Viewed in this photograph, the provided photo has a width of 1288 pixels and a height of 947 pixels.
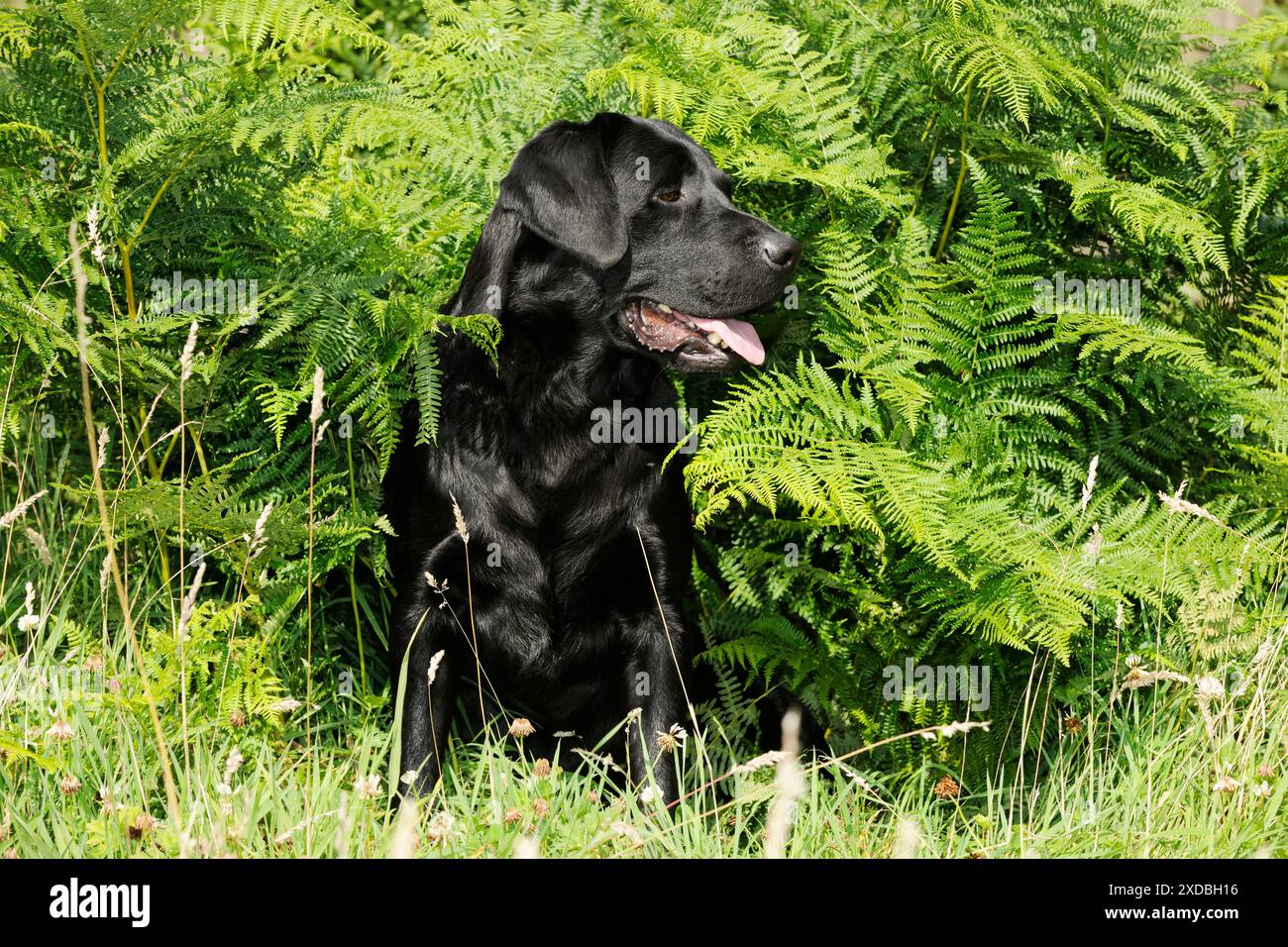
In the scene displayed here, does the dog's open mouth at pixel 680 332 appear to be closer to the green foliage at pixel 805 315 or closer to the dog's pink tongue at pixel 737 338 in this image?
the dog's pink tongue at pixel 737 338

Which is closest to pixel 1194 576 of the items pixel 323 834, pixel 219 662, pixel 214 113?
pixel 323 834

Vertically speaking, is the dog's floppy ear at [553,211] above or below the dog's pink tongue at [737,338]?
above

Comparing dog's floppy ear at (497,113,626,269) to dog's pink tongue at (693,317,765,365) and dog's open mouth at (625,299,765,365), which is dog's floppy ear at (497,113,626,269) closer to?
dog's open mouth at (625,299,765,365)

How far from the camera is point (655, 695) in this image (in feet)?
10.7

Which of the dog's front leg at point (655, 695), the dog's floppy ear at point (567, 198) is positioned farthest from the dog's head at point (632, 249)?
the dog's front leg at point (655, 695)

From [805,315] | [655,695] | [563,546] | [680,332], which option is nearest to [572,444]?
[563,546]

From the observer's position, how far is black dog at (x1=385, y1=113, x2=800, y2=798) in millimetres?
3178

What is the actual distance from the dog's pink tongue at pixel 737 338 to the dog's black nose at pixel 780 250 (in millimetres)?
→ 216

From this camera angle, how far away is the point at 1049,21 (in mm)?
3807

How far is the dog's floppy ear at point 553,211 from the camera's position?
3113mm

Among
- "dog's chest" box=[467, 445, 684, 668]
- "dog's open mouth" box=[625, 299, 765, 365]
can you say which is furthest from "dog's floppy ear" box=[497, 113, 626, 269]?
"dog's chest" box=[467, 445, 684, 668]

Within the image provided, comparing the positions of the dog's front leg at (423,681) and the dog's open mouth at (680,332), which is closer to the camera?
the dog's front leg at (423,681)

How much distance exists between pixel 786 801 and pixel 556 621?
1566 millimetres

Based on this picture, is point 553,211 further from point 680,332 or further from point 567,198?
point 680,332
